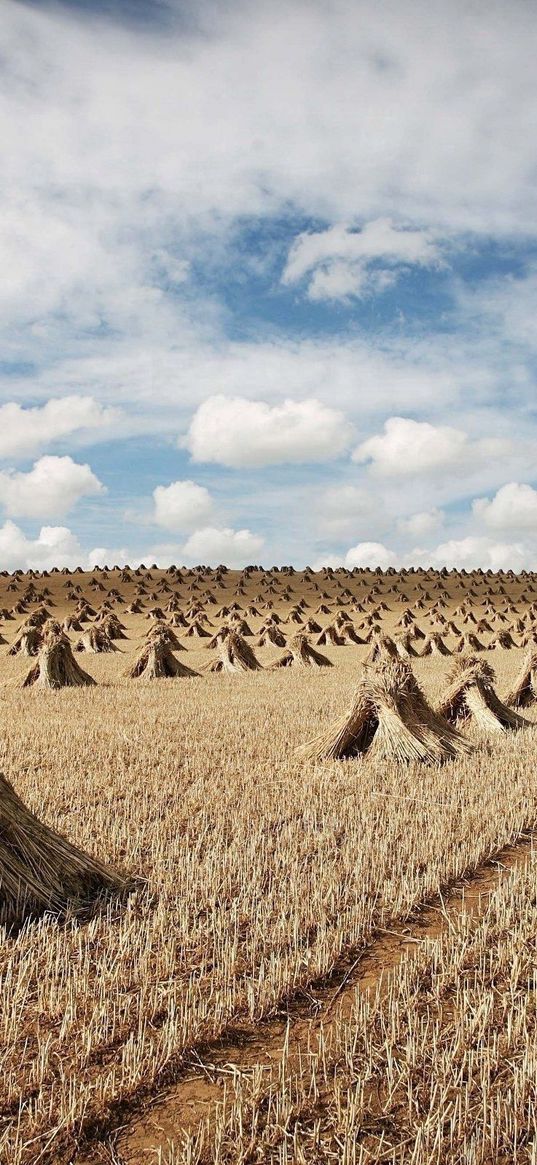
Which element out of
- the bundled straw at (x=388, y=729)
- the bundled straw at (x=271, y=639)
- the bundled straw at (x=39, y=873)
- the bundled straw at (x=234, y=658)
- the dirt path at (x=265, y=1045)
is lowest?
the dirt path at (x=265, y=1045)

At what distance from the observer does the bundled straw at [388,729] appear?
9391mm

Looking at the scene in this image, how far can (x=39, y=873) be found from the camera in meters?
5.08

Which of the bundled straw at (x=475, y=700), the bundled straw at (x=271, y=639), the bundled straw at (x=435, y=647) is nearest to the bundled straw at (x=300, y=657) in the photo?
the bundled straw at (x=435, y=647)

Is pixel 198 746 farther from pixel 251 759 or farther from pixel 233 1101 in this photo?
pixel 233 1101

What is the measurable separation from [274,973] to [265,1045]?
0.55 m

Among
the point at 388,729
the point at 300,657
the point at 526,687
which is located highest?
the point at 300,657

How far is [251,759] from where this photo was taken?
9.73 metres

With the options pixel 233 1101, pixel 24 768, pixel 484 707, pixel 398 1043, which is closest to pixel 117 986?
pixel 233 1101

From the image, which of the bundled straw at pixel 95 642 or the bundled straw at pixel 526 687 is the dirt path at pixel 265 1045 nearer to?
the bundled straw at pixel 526 687

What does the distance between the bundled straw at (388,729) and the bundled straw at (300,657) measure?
51.3ft

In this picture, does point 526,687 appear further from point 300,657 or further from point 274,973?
point 274,973

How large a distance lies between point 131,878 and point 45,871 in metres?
0.66

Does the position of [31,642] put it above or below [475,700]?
above

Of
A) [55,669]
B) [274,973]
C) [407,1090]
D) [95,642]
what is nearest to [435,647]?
[95,642]
